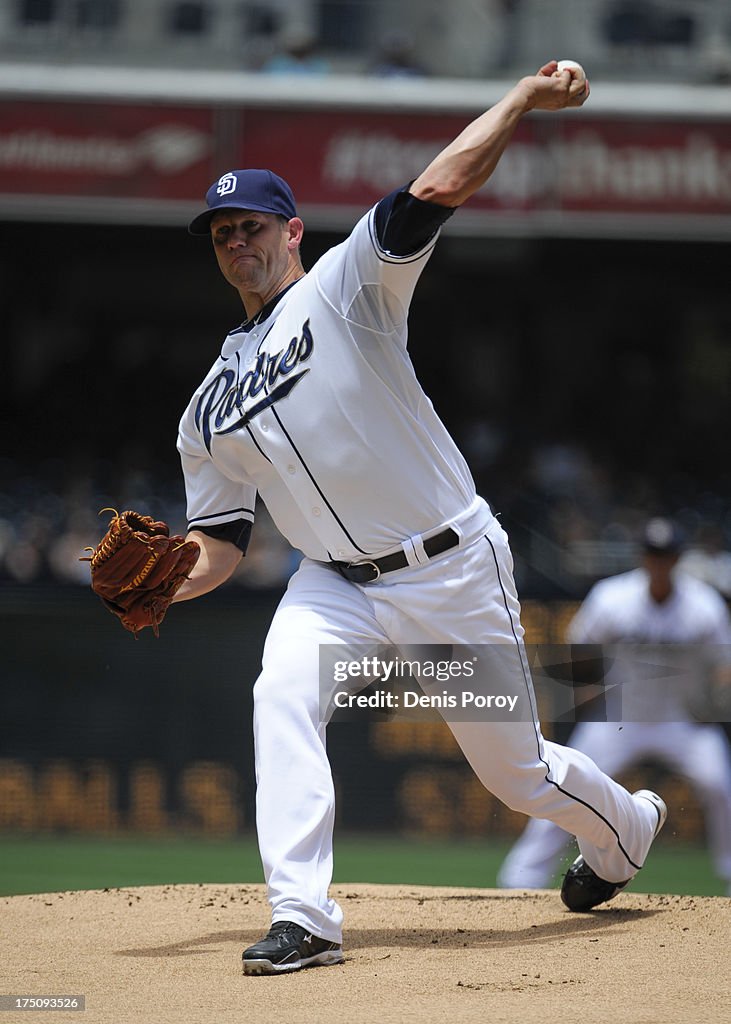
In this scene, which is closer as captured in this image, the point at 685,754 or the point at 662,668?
the point at 685,754

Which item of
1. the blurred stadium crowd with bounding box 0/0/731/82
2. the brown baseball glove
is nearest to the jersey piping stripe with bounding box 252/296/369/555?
the brown baseball glove

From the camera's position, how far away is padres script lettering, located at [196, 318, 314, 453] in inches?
131

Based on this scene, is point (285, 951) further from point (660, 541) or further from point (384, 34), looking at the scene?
point (384, 34)

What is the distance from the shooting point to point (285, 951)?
3.03 meters

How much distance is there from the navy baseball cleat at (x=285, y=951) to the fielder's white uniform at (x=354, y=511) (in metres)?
0.05

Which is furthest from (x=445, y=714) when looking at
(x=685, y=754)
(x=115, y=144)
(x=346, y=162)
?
(x=115, y=144)

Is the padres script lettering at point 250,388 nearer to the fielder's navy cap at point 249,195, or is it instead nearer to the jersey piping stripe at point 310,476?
the jersey piping stripe at point 310,476

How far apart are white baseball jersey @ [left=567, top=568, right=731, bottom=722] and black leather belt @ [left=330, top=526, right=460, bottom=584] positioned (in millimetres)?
2982

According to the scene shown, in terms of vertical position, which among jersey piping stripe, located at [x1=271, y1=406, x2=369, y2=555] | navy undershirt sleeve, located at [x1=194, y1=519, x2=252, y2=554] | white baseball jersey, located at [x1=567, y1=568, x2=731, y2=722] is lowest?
white baseball jersey, located at [x1=567, y1=568, x2=731, y2=722]

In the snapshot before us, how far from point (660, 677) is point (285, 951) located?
3568mm

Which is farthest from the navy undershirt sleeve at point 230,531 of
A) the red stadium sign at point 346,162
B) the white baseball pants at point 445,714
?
the red stadium sign at point 346,162

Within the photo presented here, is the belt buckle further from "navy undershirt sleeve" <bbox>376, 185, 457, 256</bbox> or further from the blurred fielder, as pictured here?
the blurred fielder

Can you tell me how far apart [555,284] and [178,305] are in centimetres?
373

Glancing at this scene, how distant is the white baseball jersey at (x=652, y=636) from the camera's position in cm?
625
